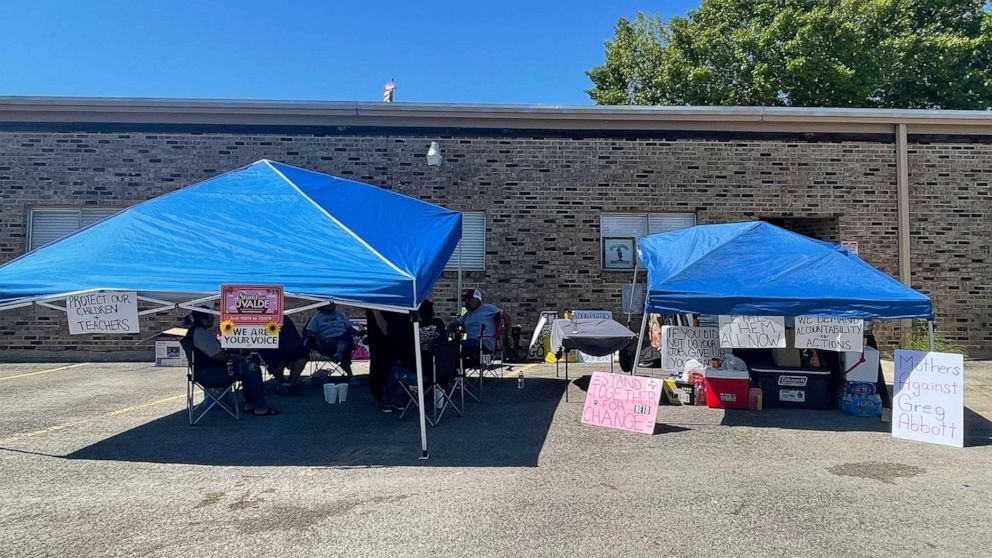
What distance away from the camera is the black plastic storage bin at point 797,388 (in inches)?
314

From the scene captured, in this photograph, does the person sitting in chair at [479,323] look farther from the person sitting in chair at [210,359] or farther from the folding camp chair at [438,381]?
the person sitting in chair at [210,359]

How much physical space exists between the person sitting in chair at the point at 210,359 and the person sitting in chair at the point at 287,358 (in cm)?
136

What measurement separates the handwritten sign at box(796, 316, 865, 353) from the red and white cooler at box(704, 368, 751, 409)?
0.98m

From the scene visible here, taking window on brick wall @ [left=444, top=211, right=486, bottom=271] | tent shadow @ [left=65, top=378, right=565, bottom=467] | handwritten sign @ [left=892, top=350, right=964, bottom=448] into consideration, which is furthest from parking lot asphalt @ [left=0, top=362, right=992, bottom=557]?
window on brick wall @ [left=444, top=211, right=486, bottom=271]

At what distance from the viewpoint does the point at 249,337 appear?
598 cm

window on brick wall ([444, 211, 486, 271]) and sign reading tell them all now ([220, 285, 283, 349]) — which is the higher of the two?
window on brick wall ([444, 211, 486, 271])

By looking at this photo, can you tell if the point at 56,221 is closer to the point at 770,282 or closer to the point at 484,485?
the point at 484,485

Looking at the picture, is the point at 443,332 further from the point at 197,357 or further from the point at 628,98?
the point at 628,98

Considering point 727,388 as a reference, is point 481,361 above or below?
above

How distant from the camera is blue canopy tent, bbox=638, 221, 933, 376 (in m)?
6.89

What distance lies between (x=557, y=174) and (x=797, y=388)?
20.6 feet

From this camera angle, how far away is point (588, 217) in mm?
12625

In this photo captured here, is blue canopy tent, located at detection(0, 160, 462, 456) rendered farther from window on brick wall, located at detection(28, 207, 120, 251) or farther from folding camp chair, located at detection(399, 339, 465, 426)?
window on brick wall, located at detection(28, 207, 120, 251)

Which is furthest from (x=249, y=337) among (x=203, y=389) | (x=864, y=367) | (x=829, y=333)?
(x=864, y=367)
